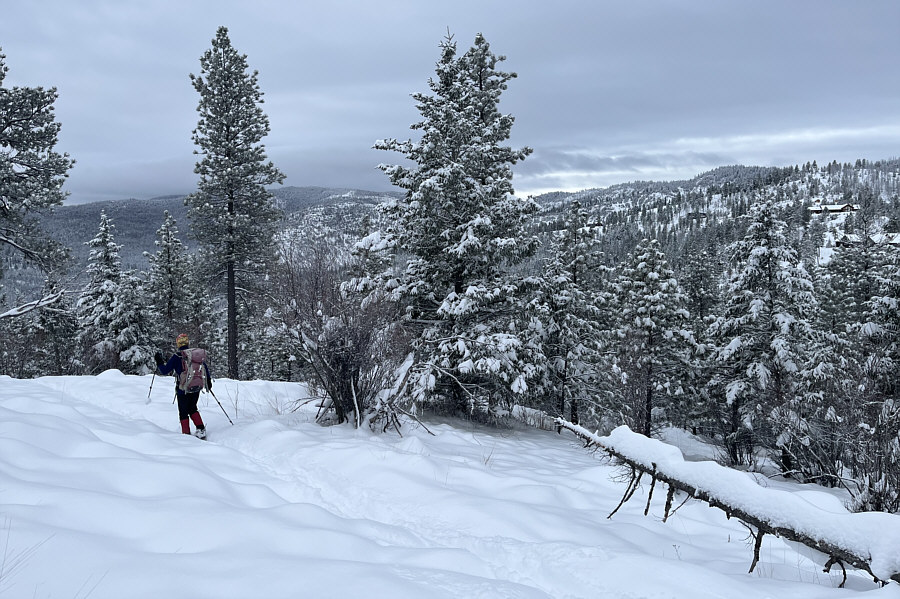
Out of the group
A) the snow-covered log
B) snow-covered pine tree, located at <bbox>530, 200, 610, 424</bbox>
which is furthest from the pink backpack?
snow-covered pine tree, located at <bbox>530, 200, 610, 424</bbox>

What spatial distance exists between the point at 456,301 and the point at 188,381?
6.10m

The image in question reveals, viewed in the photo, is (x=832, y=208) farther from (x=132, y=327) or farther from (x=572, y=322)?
(x=132, y=327)

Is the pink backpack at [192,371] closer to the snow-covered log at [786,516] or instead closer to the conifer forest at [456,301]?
the conifer forest at [456,301]

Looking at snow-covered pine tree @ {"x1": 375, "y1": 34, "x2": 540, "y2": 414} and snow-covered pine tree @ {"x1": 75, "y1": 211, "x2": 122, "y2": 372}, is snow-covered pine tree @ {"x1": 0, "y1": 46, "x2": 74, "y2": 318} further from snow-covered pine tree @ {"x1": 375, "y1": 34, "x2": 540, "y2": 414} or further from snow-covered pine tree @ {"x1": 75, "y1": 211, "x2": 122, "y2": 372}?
snow-covered pine tree @ {"x1": 375, "y1": 34, "x2": 540, "y2": 414}

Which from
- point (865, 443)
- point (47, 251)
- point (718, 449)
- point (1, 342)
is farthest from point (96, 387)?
point (718, 449)

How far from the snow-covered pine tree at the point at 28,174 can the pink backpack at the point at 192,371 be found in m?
11.1

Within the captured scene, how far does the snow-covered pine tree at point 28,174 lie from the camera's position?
14.1 metres

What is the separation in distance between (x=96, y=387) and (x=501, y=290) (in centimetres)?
986

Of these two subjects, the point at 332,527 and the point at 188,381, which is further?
the point at 188,381

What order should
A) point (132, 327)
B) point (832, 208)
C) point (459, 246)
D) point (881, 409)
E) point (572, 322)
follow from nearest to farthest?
point (881, 409)
point (459, 246)
point (572, 322)
point (132, 327)
point (832, 208)

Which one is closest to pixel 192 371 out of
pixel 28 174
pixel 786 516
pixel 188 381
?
pixel 188 381

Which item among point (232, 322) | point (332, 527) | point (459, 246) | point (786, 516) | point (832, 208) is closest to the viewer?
point (786, 516)

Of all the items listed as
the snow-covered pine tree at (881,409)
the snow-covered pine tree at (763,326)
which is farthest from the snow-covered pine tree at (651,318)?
the snow-covered pine tree at (881,409)

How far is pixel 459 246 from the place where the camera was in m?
11.7
